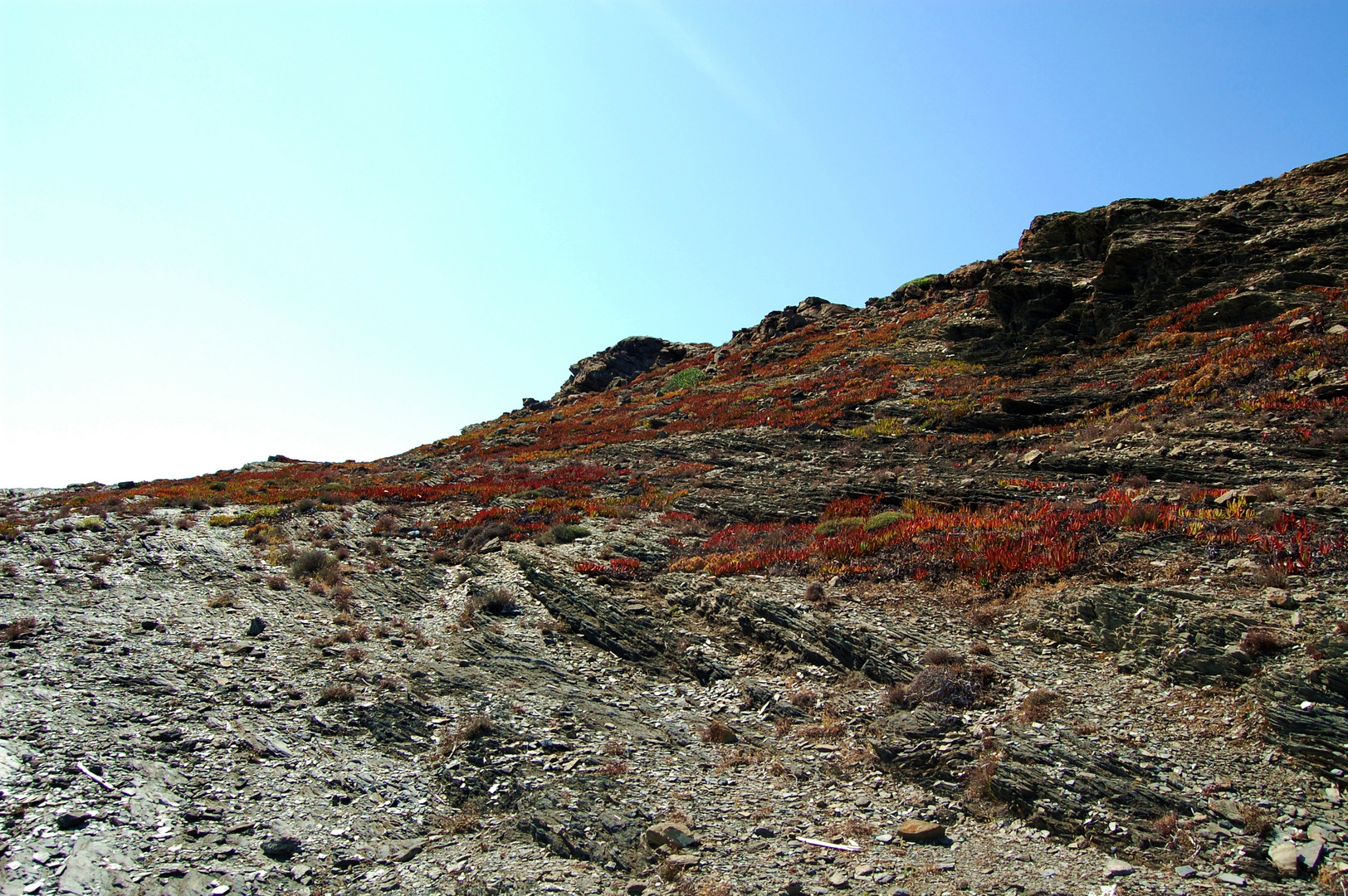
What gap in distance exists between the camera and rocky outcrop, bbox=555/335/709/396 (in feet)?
271

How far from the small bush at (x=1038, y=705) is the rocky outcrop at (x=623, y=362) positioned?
69323mm

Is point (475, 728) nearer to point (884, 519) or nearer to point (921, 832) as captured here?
point (921, 832)

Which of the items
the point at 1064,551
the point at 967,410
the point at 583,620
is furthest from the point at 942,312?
the point at 583,620

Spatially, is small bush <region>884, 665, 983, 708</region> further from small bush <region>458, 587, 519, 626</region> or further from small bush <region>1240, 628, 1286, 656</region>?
small bush <region>458, 587, 519, 626</region>

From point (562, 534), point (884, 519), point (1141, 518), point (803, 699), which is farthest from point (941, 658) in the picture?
point (562, 534)

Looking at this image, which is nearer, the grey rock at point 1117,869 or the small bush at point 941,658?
the grey rock at point 1117,869

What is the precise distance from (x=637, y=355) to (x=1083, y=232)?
54.9 metres

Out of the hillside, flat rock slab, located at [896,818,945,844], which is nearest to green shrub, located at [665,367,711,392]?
the hillside

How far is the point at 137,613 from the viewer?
1669 cm

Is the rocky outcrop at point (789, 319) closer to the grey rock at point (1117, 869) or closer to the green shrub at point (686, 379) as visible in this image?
the green shrub at point (686, 379)

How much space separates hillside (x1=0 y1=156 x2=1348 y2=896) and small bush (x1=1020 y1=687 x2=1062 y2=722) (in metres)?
0.05

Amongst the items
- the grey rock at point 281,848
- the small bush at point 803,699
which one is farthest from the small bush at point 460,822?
the small bush at point 803,699

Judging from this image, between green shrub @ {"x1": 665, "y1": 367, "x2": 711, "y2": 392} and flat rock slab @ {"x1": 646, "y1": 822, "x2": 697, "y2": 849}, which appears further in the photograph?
green shrub @ {"x1": 665, "y1": 367, "x2": 711, "y2": 392}

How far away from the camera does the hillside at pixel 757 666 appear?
27.2ft
